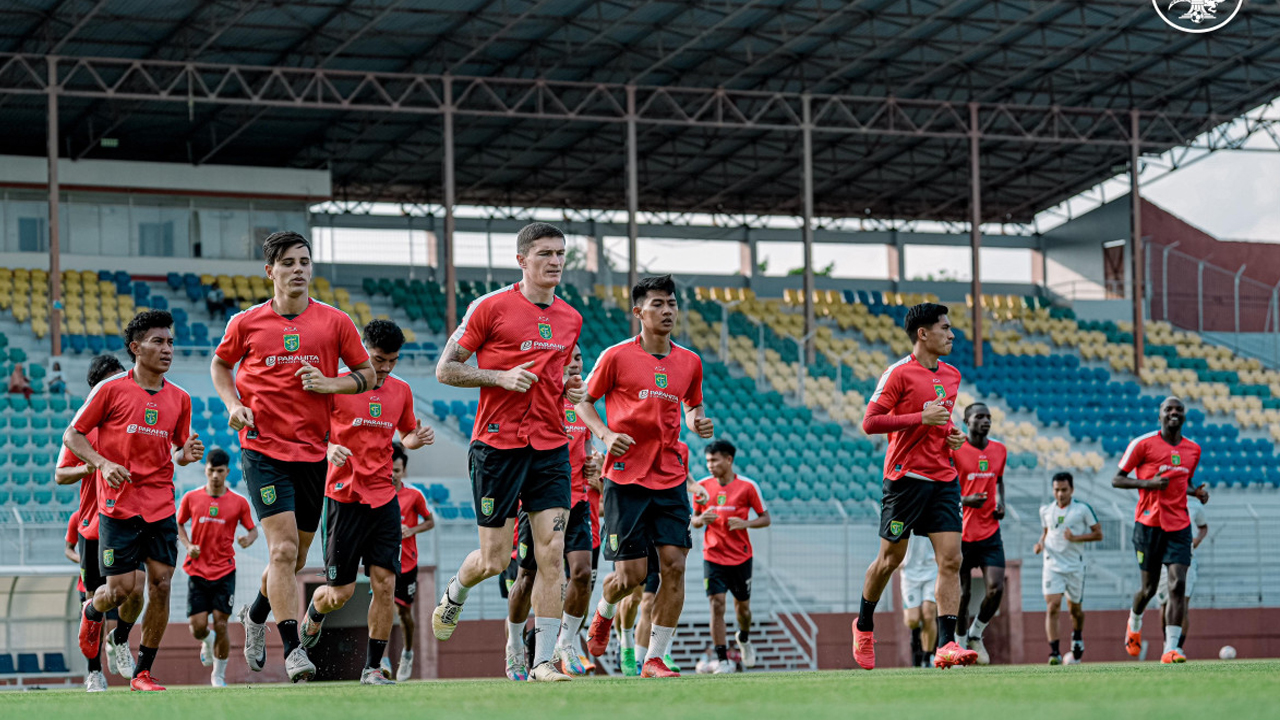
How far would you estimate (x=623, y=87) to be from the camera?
3569 cm

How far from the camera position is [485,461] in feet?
31.0

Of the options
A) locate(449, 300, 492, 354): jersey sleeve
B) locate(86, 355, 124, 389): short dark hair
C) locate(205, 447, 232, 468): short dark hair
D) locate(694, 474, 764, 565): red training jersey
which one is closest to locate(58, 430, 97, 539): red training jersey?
locate(86, 355, 124, 389): short dark hair

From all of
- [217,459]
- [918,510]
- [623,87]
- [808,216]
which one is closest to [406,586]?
[217,459]

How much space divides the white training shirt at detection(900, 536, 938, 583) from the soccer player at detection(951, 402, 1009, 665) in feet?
8.11

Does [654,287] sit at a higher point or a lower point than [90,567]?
higher

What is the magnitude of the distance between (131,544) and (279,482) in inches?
70.0

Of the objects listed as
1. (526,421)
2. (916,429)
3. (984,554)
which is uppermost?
(526,421)

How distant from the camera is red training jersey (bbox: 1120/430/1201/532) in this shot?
14664 mm

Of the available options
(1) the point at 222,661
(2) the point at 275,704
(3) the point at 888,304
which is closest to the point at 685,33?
(3) the point at 888,304

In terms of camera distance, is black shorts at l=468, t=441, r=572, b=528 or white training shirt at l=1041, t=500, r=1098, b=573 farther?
white training shirt at l=1041, t=500, r=1098, b=573

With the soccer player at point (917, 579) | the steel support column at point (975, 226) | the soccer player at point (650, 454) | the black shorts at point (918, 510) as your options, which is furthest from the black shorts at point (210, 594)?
the steel support column at point (975, 226)

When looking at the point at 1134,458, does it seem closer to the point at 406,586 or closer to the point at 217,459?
Answer: the point at 406,586

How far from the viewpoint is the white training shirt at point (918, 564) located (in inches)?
757

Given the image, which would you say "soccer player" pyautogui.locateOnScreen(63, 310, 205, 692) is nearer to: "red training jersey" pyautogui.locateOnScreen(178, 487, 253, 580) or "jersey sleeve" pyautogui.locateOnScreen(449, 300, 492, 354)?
"jersey sleeve" pyautogui.locateOnScreen(449, 300, 492, 354)
